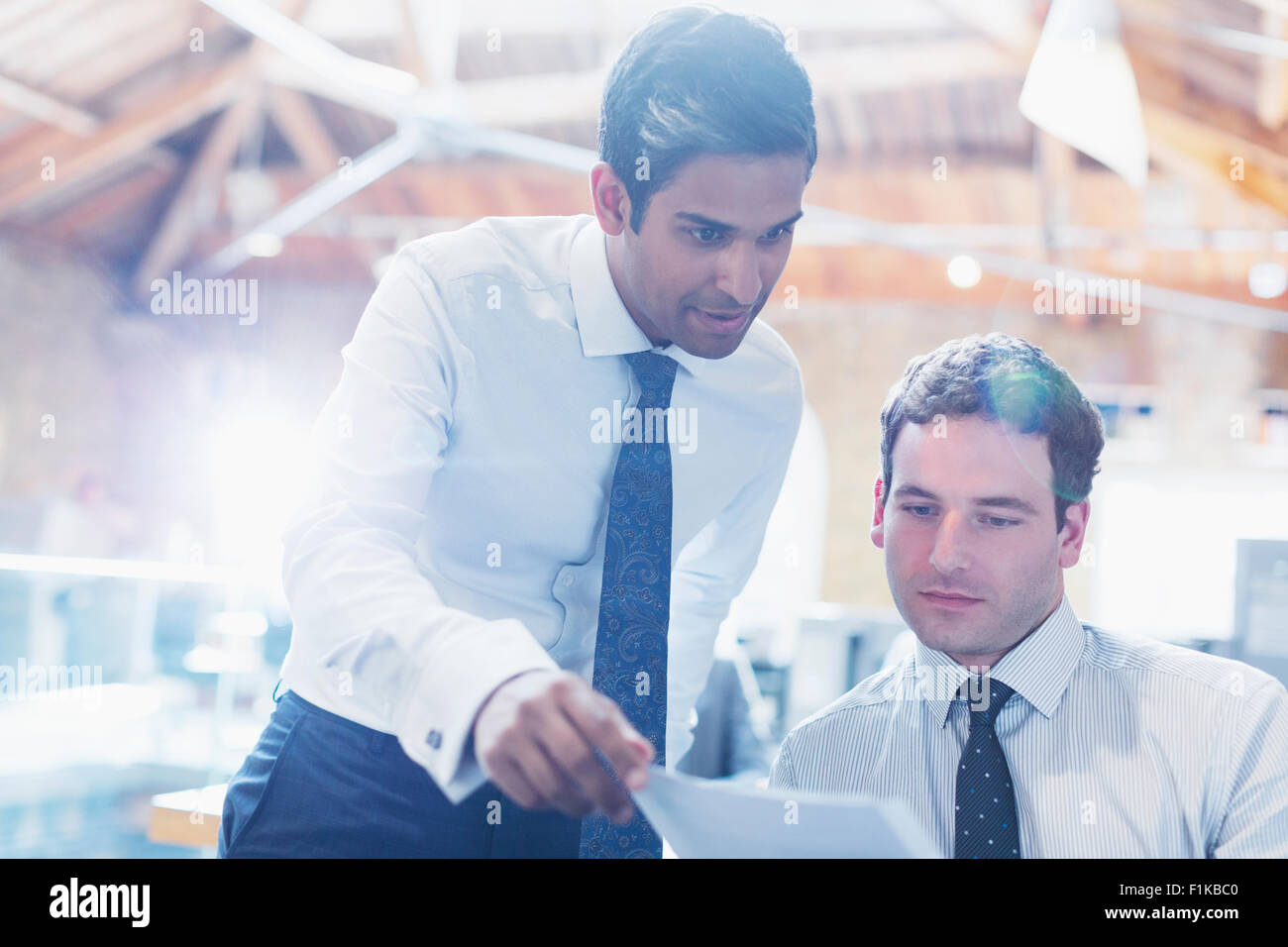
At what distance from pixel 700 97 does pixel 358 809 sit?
808 millimetres

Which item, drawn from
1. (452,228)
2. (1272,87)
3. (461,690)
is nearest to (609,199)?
(461,690)

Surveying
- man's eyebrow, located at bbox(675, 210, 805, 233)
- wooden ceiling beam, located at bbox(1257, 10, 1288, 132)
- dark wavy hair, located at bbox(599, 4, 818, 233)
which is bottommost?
man's eyebrow, located at bbox(675, 210, 805, 233)

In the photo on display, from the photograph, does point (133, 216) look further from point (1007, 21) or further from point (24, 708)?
point (1007, 21)

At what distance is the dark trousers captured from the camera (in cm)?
123

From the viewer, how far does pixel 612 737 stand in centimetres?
74

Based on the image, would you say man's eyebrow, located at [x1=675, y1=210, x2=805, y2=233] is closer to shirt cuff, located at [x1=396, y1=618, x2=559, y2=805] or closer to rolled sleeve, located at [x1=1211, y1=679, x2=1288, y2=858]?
shirt cuff, located at [x1=396, y1=618, x2=559, y2=805]

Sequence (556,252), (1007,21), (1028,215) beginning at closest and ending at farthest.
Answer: (556,252) < (1007,21) < (1028,215)

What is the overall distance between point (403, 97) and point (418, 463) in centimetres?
327

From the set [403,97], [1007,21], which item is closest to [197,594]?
[403,97]

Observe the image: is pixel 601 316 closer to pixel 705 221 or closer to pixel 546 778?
pixel 705 221

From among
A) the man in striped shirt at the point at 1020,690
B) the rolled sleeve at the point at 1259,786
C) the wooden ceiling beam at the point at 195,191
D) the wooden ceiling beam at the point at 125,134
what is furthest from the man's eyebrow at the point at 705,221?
the wooden ceiling beam at the point at 195,191

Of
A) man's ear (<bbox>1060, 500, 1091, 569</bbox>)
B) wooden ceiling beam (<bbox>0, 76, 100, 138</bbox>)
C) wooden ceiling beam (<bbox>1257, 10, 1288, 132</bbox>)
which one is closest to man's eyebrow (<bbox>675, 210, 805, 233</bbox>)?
man's ear (<bbox>1060, 500, 1091, 569</bbox>)

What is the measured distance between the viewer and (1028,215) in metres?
8.81
